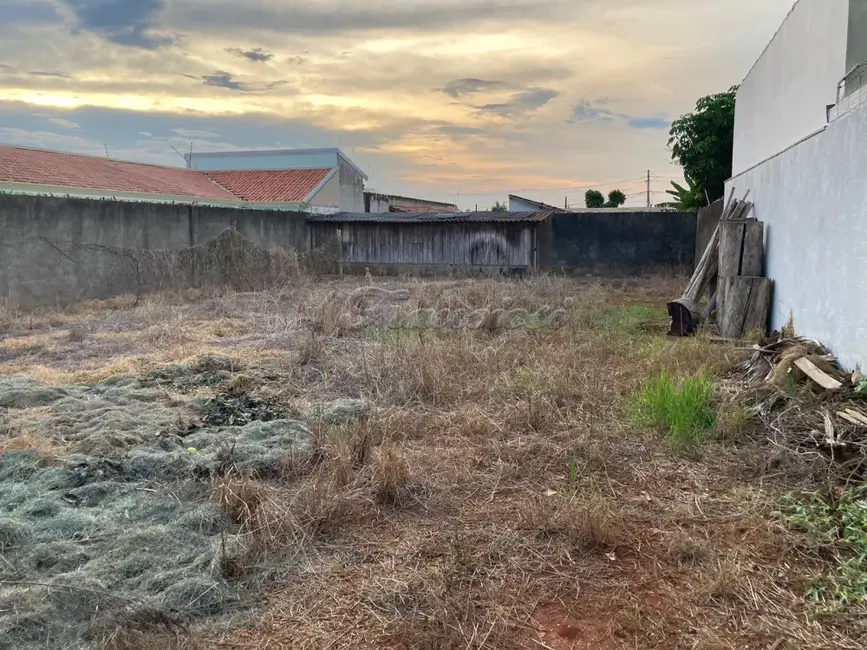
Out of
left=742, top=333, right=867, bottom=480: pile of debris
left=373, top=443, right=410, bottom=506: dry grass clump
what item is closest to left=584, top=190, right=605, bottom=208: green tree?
left=742, top=333, right=867, bottom=480: pile of debris

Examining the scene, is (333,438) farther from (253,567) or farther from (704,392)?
(704,392)

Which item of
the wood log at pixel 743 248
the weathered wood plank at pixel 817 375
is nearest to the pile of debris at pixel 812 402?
the weathered wood plank at pixel 817 375

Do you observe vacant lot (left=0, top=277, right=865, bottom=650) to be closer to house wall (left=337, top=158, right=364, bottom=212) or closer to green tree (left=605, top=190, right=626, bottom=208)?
house wall (left=337, top=158, right=364, bottom=212)

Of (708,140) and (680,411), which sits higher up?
(708,140)

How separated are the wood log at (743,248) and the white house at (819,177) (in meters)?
0.14

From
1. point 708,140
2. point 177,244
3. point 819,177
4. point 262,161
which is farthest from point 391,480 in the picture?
point 262,161

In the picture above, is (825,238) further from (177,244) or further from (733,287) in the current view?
(177,244)

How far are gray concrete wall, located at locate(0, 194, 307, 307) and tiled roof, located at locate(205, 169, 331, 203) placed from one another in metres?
6.71

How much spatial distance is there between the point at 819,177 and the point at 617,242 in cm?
1051

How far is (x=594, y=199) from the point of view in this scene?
35375mm

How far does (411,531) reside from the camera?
9.42 feet

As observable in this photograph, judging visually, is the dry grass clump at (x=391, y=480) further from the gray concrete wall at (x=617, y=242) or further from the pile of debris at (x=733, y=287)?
the gray concrete wall at (x=617, y=242)

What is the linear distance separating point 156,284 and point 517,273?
338 inches

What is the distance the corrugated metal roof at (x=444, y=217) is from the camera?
615 inches
